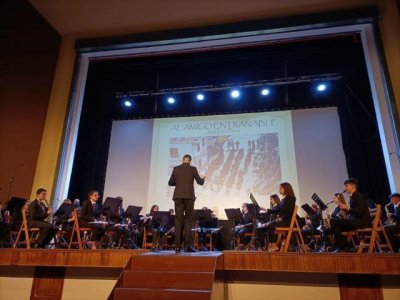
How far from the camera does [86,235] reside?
6.69 metres

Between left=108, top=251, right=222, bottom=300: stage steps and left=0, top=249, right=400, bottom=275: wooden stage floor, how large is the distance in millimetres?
218

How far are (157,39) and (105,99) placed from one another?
2.92 meters

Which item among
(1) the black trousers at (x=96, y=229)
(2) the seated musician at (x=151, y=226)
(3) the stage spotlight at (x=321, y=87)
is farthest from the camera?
(3) the stage spotlight at (x=321, y=87)

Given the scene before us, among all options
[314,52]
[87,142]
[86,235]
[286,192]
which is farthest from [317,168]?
[87,142]

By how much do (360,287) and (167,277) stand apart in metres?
2.38

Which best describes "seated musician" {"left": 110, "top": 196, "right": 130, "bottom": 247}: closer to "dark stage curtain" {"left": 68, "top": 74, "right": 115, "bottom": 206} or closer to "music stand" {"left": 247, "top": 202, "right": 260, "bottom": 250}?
"music stand" {"left": 247, "top": 202, "right": 260, "bottom": 250}

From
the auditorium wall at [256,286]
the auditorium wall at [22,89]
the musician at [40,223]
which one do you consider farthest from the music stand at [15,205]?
the auditorium wall at [256,286]

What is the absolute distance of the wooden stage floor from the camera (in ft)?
13.1

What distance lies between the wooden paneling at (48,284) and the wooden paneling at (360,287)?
12.8 feet

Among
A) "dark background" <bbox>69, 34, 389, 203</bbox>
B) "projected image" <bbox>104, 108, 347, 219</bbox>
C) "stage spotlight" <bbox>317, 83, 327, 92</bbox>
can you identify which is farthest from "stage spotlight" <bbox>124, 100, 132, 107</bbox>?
"stage spotlight" <bbox>317, 83, 327, 92</bbox>

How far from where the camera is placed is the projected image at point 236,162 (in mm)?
8594

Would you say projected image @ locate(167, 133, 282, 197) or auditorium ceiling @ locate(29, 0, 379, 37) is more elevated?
auditorium ceiling @ locate(29, 0, 379, 37)

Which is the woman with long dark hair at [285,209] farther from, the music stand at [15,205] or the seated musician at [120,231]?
the music stand at [15,205]

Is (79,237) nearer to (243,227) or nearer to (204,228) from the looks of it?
(204,228)
